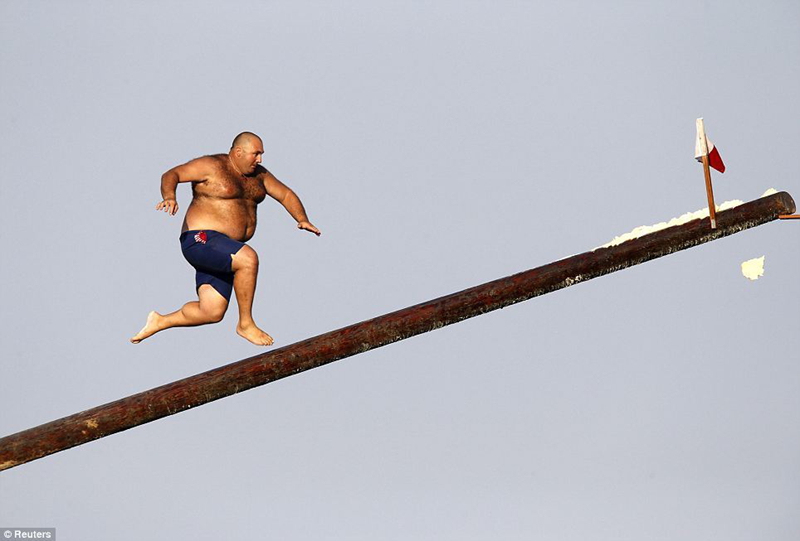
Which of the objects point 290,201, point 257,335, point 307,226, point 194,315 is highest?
point 290,201

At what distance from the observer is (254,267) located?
28.7ft

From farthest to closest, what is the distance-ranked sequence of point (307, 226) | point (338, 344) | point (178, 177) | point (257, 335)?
1. point (307, 226)
2. point (257, 335)
3. point (178, 177)
4. point (338, 344)

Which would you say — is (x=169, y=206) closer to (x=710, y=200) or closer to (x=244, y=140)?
(x=244, y=140)

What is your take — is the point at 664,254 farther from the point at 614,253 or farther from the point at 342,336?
the point at 342,336

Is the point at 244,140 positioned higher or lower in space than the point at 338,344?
higher

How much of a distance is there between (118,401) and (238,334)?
1.18 metres

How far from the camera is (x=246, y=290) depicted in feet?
28.8

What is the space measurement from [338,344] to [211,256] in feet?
4.22

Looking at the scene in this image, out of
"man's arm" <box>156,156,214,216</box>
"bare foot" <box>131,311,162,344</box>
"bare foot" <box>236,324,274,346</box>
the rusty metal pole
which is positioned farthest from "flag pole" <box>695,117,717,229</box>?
"bare foot" <box>131,311,162,344</box>

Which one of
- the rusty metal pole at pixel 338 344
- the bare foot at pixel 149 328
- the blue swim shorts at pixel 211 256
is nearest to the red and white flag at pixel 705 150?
the rusty metal pole at pixel 338 344

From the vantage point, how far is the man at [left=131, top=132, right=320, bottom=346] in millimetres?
8734

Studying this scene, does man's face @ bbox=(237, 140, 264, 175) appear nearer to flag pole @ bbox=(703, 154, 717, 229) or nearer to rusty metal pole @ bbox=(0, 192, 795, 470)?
rusty metal pole @ bbox=(0, 192, 795, 470)

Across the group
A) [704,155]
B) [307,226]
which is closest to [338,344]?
[307,226]

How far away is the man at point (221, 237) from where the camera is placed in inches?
344
